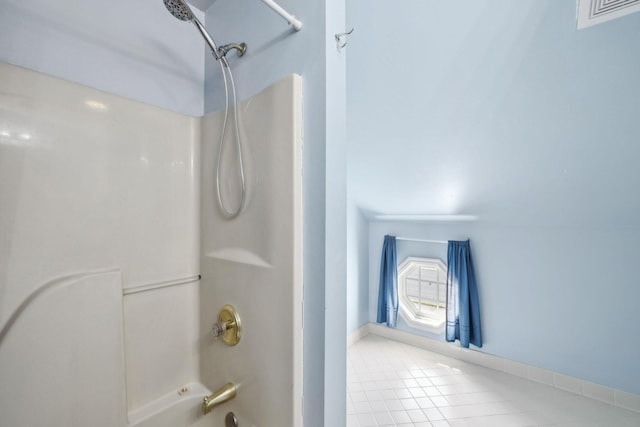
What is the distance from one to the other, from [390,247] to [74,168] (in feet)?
10.3

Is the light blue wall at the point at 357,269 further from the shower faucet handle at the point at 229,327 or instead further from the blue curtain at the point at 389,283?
the shower faucet handle at the point at 229,327

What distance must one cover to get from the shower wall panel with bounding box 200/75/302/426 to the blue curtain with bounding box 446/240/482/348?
2626 mm

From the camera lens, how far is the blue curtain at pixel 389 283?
11.0 feet

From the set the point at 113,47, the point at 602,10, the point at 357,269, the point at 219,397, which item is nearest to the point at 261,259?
the point at 219,397

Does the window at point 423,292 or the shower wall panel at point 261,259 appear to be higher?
the shower wall panel at point 261,259

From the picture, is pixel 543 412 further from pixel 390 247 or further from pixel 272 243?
pixel 272 243

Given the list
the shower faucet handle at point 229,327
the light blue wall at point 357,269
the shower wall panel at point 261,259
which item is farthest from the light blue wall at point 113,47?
the light blue wall at point 357,269

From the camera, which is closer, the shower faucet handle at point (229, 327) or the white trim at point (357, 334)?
the shower faucet handle at point (229, 327)

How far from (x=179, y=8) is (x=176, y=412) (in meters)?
1.56

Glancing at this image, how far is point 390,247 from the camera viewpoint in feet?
11.0

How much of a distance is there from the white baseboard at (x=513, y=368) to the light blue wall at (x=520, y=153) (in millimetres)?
72

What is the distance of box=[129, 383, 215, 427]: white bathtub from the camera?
0.97 metres

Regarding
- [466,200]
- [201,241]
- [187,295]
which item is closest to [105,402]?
[187,295]

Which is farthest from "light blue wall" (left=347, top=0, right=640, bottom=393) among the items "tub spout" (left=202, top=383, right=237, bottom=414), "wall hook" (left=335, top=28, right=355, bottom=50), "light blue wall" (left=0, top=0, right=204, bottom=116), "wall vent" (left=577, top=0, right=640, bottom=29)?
"tub spout" (left=202, top=383, right=237, bottom=414)
